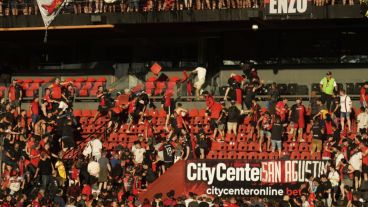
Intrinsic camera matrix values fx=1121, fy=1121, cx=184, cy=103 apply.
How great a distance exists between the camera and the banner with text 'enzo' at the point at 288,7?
111 feet

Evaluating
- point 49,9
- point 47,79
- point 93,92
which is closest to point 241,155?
point 93,92

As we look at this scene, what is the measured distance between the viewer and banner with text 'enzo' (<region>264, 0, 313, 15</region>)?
3372 cm

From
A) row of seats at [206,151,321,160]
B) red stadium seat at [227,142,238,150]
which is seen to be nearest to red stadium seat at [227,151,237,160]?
row of seats at [206,151,321,160]

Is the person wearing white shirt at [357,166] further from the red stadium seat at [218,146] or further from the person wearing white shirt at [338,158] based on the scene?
the red stadium seat at [218,146]

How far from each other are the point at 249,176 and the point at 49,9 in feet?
31.6

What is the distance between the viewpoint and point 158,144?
31969 millimetres

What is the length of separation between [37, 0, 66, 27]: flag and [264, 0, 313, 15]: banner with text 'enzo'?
674 centimetres

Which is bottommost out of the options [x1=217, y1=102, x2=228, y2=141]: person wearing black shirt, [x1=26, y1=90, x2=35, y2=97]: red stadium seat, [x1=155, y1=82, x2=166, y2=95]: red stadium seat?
[x1=217, y1=102, x2=228, y2=141]: person wearing black shirt

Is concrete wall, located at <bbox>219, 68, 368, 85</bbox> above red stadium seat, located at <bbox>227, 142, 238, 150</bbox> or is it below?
above

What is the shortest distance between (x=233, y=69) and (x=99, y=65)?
209 inches

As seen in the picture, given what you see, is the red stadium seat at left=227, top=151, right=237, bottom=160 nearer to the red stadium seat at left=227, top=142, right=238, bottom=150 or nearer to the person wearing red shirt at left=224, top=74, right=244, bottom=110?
the red stadium seat at left=227, top=142, right=238, bottom=150

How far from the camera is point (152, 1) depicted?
36.1 meters

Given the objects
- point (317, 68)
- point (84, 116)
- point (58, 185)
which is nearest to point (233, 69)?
point (317, 68)

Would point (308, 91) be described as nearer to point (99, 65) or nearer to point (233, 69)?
point (233, 69)
